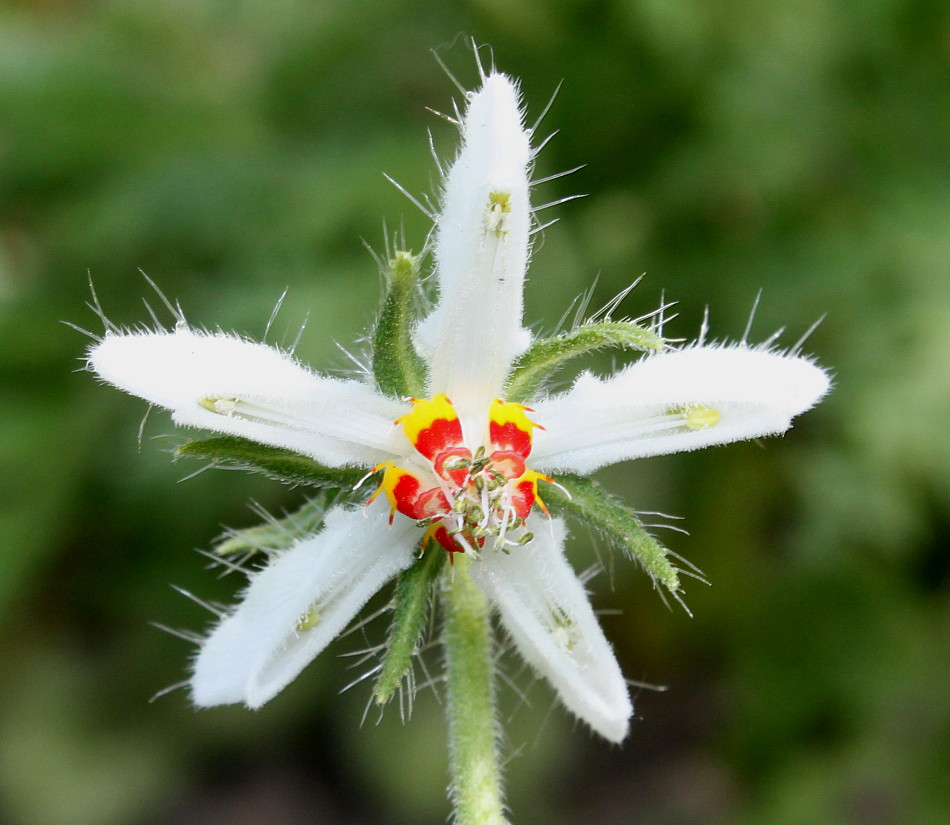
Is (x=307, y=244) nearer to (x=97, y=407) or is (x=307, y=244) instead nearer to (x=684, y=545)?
(x=97, y=407)

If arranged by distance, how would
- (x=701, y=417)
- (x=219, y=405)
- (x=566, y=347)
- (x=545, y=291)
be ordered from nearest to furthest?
(x=219, y=405) < (x=566, y=347) < (x=701, y=417) < (x=545, y=291)

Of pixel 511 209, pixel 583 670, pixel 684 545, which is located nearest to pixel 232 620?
pixel 583 670

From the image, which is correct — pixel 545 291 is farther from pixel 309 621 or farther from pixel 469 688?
pixel 309 621

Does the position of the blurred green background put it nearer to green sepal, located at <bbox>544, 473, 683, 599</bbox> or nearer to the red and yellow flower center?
the red and yellow flower center

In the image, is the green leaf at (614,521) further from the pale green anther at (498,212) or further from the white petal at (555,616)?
the pale green anther at (498,212)

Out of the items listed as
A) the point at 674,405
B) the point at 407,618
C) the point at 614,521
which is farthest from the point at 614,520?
the point at 407,618

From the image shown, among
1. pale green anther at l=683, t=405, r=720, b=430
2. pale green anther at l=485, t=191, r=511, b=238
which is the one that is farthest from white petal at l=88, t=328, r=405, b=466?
pale green anther at l=683, t=405, r=720, b=430
